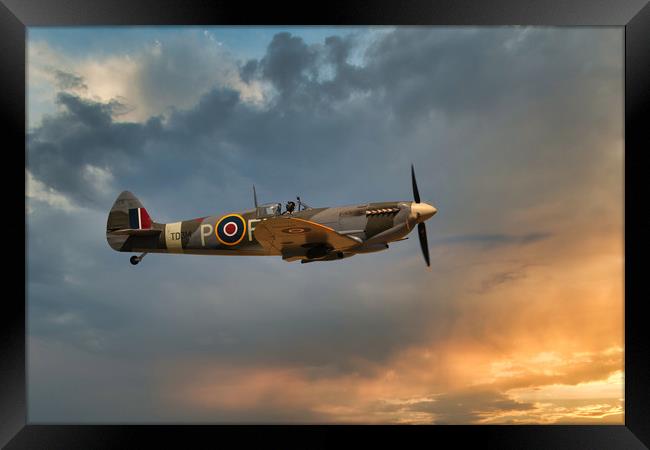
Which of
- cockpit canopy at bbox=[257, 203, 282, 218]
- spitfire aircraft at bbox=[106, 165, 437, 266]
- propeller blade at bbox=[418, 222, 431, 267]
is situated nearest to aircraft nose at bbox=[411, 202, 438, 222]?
spitfire aircraft at bbox=[106, 165, 437, 266]

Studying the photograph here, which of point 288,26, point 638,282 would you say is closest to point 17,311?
point 288,26

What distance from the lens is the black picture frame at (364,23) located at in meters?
8.10

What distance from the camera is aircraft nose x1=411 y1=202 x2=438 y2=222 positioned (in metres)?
10.0

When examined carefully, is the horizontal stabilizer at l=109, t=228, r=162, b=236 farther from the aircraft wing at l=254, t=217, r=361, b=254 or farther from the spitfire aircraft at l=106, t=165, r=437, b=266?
the aircraft wing at l=254, t=217, r=361, b=254

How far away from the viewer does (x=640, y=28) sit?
823 cm

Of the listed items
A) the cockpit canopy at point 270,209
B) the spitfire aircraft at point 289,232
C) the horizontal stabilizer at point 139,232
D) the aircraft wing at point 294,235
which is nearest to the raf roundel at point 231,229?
the spitfire aircraft at point 289,232

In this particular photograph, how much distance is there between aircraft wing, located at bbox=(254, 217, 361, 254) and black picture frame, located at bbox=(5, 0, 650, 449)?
3181 millimetres

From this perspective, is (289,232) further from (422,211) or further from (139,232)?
(139,232)

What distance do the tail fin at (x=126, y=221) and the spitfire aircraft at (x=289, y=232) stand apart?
0.02m

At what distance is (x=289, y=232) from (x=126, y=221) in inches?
179

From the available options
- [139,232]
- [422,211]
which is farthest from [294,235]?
[139,232]

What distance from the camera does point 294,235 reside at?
32.1ft

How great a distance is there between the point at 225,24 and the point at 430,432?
706 cm

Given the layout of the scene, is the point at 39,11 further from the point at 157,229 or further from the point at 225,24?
the point at 157,229
